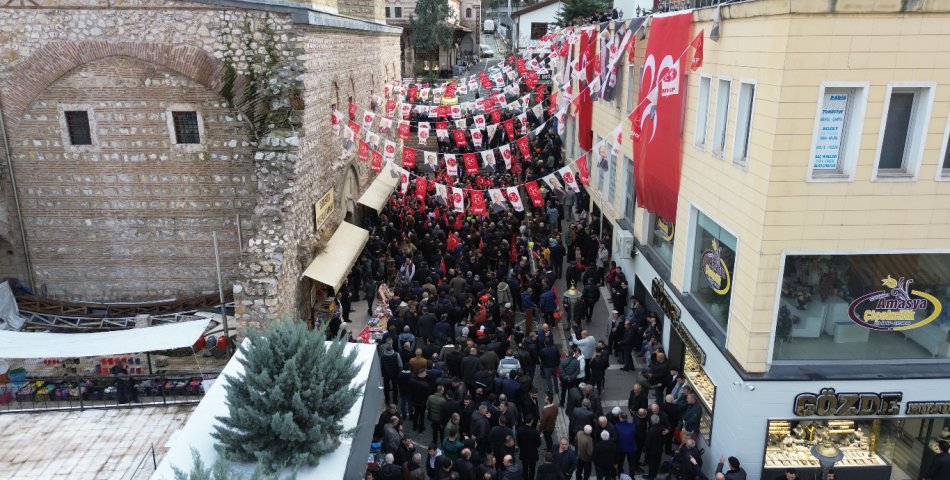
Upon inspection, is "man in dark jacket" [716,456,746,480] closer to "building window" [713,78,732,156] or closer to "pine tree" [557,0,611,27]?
"building window" [713,78,732,156]

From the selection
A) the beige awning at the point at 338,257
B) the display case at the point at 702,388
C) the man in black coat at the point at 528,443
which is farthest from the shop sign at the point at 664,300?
the beige awning at the point at 338,257

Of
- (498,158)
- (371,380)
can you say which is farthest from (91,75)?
(498,158)

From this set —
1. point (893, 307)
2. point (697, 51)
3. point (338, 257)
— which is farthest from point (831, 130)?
point (338, 257)

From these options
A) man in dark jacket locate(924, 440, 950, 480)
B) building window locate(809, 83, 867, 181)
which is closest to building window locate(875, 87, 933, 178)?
building window locate(809, 83, 867, 181)

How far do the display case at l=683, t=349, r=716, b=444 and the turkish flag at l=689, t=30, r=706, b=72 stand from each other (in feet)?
17.1

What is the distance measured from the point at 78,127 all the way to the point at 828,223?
14984 millimetres

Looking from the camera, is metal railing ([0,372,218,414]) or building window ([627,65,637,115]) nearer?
metal railing ([0,372,218,414])

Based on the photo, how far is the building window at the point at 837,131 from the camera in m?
8.56

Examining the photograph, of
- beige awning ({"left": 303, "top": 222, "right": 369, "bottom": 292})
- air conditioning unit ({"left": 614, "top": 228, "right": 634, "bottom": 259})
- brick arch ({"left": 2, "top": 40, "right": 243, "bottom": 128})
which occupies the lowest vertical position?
beige awning ({"left": 303, "top": 222, "right": 369, "bottom": 292})

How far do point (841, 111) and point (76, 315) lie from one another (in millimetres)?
15969

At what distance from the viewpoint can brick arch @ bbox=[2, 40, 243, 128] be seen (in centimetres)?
1398

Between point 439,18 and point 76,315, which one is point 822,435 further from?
point 439,18

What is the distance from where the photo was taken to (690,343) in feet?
38.5

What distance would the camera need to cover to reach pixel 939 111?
8562mm
